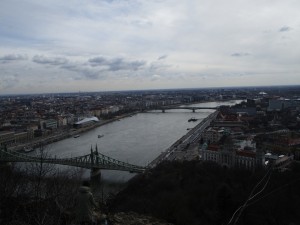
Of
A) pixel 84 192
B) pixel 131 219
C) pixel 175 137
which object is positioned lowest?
pixel 175 137

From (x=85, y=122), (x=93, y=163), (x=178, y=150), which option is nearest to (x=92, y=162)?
(x=93, y=163)

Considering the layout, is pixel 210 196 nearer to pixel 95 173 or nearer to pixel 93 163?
pixel 95 173

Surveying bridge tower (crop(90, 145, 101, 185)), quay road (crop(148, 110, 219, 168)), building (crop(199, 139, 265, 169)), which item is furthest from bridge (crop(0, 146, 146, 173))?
building (crop(199, 139, 265, 169))

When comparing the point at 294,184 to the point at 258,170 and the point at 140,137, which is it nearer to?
the point at 258,170

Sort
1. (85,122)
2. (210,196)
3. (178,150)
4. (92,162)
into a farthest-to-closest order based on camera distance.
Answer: (85,122) → (178,150) → (92,162) → (210,196)

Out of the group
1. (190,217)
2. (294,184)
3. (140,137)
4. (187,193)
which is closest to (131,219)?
(190,217)

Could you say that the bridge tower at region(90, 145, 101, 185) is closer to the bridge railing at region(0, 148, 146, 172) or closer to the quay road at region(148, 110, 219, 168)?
the bridge railing at region(0, 148, 146, 172)

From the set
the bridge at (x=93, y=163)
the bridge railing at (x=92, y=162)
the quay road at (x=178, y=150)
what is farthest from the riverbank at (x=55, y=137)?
the quay road at (x=178, y=150)

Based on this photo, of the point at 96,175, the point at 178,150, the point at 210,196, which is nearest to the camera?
the point at 210,196
